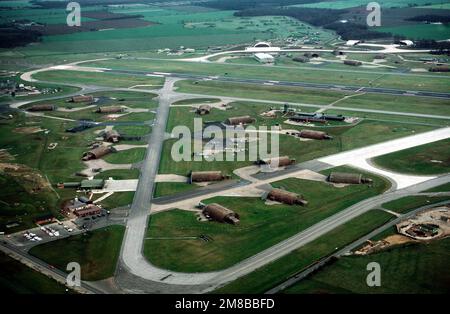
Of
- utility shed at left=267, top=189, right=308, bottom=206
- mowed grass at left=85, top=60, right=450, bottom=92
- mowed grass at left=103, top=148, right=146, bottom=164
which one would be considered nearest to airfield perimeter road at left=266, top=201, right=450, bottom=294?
utility shed at left=267, top=189, right=308, bottom=206

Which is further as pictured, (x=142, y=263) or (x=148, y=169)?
(x=148, y=169)

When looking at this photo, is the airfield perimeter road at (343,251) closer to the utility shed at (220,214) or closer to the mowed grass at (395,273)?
the mowed grass at (395,273)

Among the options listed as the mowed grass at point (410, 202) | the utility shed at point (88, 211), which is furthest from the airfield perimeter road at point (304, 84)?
the utility shed at point (88, 211)

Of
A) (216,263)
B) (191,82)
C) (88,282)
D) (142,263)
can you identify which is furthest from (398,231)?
(191,82)

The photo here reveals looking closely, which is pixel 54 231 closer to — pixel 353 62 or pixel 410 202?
pixel 410 202

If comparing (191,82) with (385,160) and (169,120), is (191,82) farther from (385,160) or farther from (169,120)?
(385,160)
